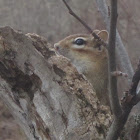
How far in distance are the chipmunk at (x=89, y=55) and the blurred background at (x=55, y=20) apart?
3.52 m

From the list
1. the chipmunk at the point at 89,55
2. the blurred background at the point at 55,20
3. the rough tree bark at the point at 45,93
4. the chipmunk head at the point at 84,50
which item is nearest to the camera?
the rough tree bark at the point at 45,93

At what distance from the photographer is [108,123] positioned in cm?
336

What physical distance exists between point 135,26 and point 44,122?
18.1 feet

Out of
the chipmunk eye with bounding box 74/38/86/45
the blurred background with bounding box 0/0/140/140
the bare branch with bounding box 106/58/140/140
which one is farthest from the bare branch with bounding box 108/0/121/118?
the blurred background with bounding box 0/0/140/140

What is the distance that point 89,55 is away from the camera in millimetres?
4801

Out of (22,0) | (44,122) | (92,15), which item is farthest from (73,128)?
(22,0)

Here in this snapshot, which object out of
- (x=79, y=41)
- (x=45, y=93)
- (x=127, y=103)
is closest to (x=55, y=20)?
(x=79, y=41)

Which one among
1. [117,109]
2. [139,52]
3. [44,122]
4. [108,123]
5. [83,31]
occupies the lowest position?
[139,52]

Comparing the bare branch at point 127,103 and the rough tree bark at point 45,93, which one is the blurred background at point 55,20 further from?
the bare branch at point 127,103

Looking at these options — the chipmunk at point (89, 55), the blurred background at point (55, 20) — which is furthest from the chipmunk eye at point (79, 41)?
the blurred background at point (55, 20)

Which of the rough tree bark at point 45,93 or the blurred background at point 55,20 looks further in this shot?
the blurred background at point 55,20

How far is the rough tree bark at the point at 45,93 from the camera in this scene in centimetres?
335

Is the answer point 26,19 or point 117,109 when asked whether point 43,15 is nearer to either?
point 26,19

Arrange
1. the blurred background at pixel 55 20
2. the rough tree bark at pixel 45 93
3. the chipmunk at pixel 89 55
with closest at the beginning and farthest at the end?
the rough tree bark at pixel 45 93 → the chipmunk at pixel 89 55 → the blurred background at pixel 55 20
